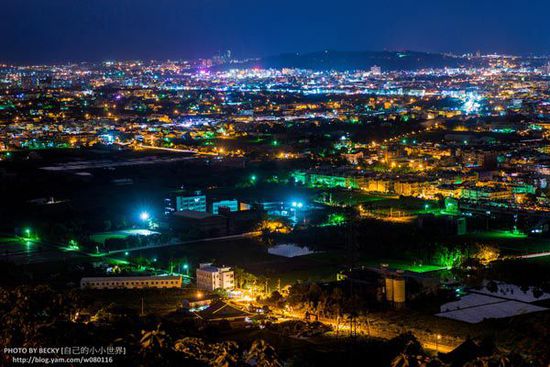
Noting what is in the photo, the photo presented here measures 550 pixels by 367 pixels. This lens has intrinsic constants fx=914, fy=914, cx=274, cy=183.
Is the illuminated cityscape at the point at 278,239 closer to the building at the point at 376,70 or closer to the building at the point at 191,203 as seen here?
the building at the point at 191,203

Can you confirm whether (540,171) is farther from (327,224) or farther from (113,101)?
(113,101)

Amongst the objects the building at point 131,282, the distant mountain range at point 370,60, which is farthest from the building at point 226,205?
the distant mountain range at point 370,60

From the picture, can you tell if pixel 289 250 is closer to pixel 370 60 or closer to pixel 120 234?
pixel 120 234

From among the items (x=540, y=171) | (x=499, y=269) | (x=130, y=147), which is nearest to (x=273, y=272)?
(x=499, y=269)

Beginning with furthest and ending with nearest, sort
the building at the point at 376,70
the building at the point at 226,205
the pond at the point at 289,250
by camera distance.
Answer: the building at the point at 376,70
the building at the point at 226,205
the pond at the point at 289,250

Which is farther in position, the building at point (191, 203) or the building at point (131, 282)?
the building at point (191, 203)

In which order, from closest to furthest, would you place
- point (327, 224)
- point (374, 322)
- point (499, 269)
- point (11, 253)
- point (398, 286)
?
point (374, 322) → point (398, 286) → point (499, 269) → point (11, 253) → point (327, 224)

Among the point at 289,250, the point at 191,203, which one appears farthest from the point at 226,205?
the point at 289,250
